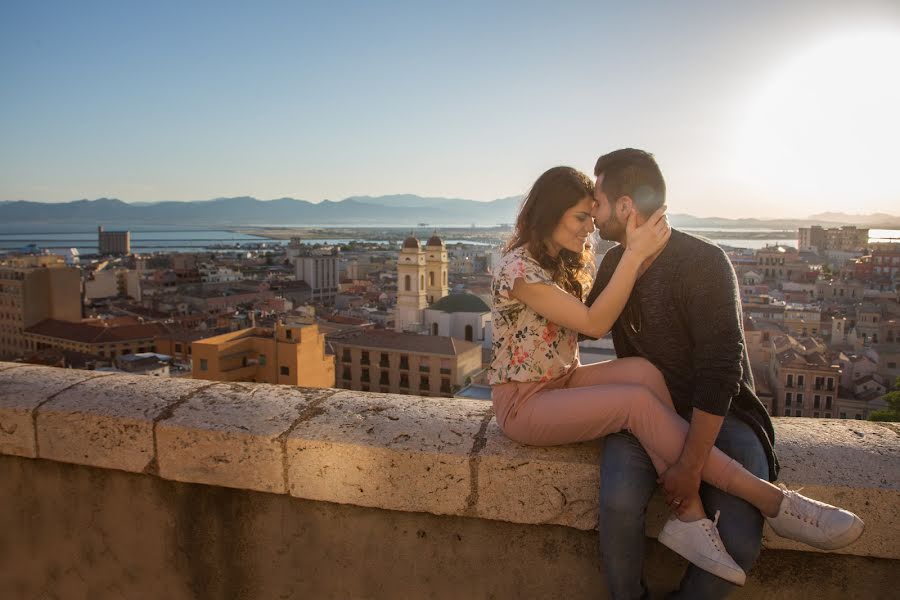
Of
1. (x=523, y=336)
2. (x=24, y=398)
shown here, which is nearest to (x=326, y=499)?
(x=523, y=336)

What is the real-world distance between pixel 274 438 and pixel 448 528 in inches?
18.7

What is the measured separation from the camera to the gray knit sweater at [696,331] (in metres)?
1.46

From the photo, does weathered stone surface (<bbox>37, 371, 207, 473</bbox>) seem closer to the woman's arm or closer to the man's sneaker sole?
the woman's arm

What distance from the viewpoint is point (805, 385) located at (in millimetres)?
20609

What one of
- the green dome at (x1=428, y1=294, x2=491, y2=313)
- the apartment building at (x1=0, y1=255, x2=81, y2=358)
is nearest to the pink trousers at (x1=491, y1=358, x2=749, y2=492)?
the green dome at (x1=428, y1=294, x2=491, y2=313)

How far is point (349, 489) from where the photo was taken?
1588 millimetres

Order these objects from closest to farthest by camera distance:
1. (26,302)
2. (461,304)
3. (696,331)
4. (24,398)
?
(696,331)
(24,398)
(461,304)
(26,302)

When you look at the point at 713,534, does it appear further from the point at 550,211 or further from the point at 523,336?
the point at 550,211

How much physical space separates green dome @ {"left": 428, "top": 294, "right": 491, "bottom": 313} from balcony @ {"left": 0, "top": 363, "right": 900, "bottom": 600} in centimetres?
2911

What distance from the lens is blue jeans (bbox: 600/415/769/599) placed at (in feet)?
4.39

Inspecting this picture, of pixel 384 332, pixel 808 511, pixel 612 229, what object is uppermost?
pixel 612 229

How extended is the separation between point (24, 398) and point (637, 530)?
1.72m

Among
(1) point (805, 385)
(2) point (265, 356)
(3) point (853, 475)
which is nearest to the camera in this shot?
(3) point (853, 475)

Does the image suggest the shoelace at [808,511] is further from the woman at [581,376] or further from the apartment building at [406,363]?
the apartment building at [406,363]
